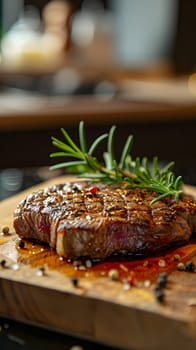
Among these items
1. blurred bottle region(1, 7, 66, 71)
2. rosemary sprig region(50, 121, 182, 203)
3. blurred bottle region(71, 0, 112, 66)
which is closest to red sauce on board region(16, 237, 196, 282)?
rosemary sprig region(50, 121, 182, 203)

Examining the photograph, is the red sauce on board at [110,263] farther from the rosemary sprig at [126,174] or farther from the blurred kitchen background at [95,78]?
the blurred kitchen background at [95,78]

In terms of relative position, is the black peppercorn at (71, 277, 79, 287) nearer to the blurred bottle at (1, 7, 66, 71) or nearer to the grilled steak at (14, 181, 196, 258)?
the grilled steak at (14, 181, 196, 258)

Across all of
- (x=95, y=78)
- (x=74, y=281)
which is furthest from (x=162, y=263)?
(x=95, y=78)

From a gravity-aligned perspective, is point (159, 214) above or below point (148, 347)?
above

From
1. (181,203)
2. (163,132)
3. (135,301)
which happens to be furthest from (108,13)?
(135,301)

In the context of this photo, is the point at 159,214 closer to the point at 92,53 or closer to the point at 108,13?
the point at 92,53

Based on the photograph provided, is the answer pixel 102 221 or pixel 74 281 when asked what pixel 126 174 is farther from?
pixel 74 281

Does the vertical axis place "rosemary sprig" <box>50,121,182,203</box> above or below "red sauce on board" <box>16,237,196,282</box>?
above
